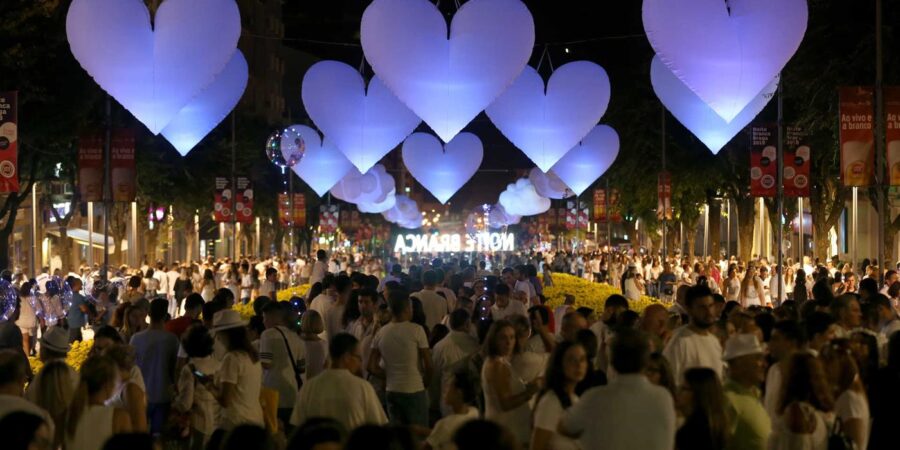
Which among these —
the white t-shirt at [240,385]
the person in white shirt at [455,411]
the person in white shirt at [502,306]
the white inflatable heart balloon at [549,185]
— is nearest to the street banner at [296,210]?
the white inflatable heart balloon at [549,185]

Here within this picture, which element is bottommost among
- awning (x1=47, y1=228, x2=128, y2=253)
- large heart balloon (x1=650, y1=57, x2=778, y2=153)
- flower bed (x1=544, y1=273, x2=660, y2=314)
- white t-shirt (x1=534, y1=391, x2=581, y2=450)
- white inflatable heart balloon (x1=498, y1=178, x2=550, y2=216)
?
flower bed (x1=544, y1=273, x2=660, y2=314)

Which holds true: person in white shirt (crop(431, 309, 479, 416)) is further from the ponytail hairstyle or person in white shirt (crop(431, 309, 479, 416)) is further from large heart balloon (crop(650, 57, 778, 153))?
large heart balloon (crop(650, 57, 778, 153))

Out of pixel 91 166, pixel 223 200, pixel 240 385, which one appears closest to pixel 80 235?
pixel 223 200

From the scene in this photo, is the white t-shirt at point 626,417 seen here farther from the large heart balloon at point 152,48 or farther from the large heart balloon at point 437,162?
the large heart balloon at point 437,162

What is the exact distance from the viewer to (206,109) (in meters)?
25.8

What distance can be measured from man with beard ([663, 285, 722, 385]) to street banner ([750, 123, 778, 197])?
1800 centimetres

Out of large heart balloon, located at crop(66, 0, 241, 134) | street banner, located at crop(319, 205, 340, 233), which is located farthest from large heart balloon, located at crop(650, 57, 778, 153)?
street banner, located at crop(319, 205, 340, 233)

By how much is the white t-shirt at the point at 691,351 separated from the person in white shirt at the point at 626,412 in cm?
269

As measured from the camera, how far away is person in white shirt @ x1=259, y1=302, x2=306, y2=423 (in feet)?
36.0

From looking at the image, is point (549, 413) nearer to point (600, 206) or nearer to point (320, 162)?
point (320, 162)

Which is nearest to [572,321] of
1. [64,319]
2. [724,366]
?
[724,366]

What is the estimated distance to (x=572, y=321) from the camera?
1090cm

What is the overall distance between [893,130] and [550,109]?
24.4ft

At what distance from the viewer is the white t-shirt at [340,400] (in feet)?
27.7
